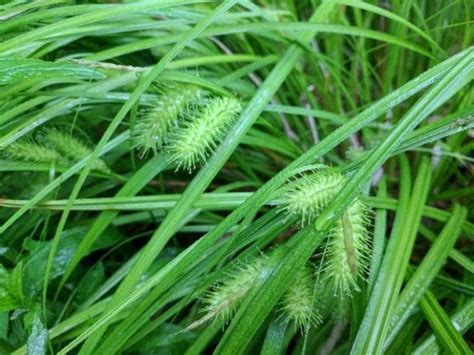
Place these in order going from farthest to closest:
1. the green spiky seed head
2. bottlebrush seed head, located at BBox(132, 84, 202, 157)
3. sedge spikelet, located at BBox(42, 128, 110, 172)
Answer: sedge spikelet, located at BBox(42, 128, 110, 172) < bottlebrush seed head, located at BBox(132, 84, 202, 157) < the green spiky seed head

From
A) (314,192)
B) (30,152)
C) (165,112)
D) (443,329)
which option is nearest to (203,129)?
(165,112)

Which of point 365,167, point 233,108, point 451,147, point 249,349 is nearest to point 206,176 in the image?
point 233,108

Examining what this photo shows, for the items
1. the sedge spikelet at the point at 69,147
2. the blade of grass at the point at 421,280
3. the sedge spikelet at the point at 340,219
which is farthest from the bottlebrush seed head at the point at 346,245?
the sedge spikelet at the point at 69,147

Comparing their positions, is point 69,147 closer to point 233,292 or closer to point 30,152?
point 30,152

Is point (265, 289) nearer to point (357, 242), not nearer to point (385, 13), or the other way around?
point (357, 242)

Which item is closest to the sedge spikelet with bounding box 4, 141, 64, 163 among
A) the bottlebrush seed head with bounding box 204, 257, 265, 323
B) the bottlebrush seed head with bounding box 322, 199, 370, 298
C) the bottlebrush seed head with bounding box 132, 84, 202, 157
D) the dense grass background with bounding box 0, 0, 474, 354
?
the dense grass background with bounding box 0, 0, 474, 354

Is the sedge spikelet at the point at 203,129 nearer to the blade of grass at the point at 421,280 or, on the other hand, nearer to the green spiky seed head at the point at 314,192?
the green spiky seed head at the point at 314,192

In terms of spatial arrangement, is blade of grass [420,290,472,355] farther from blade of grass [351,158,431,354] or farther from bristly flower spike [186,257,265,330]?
bristly flower spike [186,257,265,330]
